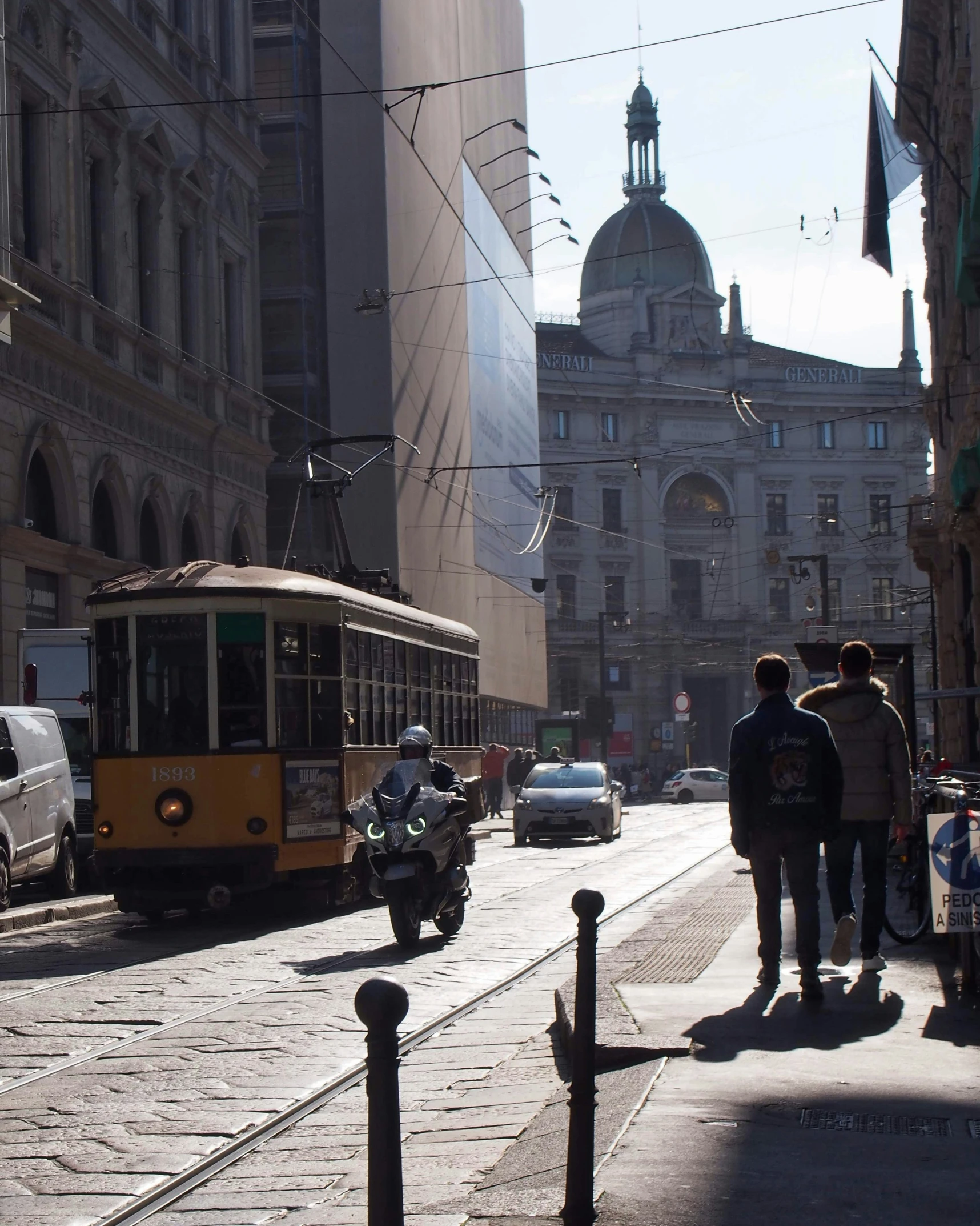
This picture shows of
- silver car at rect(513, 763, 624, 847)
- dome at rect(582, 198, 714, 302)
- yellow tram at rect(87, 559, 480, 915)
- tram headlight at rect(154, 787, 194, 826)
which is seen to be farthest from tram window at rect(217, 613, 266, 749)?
dome at rect(582, 198, 714, 302)

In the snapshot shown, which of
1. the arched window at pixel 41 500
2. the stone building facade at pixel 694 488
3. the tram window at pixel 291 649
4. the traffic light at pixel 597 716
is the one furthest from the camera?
the stone building facade at pixel 694 488

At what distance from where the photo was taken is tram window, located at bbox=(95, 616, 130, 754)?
1452cm

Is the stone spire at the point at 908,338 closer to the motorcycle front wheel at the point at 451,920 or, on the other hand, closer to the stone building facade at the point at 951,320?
the stone building facade at the point at 951,320

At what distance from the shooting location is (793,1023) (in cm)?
753

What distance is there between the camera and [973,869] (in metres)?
7.51

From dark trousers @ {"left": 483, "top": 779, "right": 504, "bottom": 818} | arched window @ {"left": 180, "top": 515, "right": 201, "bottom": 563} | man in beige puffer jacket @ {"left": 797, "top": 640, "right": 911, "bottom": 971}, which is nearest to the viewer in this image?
man in beige puffer jacket @ {"left": 797, "top": 640, "right": 911, "bottom": 971}

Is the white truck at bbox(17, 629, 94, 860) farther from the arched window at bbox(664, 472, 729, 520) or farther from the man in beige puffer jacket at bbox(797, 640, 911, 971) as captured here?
the arched window at bbox(664, 472, 729, 520)

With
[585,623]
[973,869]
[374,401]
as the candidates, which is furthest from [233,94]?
[585,623]

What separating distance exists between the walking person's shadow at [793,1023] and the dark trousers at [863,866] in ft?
1.71

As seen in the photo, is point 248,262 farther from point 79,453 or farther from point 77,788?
point 77,788

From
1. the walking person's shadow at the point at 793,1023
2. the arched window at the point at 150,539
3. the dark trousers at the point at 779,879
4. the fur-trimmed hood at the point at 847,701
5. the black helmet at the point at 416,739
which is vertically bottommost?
the walking person's shadow at the point at 793,1023

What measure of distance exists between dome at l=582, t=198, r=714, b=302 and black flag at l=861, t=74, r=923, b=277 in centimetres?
5564

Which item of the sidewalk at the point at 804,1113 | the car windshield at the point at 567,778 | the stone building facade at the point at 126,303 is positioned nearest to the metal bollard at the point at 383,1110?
the sidewalk at the point at 804,1113

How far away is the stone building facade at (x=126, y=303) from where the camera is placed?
2522 centimetres
